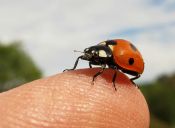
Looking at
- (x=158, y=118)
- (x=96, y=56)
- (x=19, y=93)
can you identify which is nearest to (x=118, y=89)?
(x=96, y=56)

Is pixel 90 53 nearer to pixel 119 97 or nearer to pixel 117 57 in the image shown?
pixel 117 57

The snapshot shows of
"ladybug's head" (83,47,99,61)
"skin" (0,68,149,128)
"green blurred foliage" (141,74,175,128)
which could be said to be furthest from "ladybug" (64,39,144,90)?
"green blurred foliage" (141,74,175,128)

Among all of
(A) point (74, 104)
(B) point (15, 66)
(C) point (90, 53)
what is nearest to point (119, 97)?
(A) point (74, 104)

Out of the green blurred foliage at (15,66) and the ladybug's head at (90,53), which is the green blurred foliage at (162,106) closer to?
the green blurred foliage at (15,66)

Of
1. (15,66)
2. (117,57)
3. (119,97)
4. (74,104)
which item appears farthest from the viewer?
(15,66)

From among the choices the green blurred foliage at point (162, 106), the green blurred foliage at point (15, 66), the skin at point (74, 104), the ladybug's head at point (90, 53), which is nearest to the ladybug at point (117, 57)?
the ladybug's head at point (90, 53)

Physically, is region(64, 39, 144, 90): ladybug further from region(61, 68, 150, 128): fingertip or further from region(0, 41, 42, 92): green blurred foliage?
region(0, 41, 42, 92): green blurred foliage

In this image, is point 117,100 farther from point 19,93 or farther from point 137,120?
point 19,93
